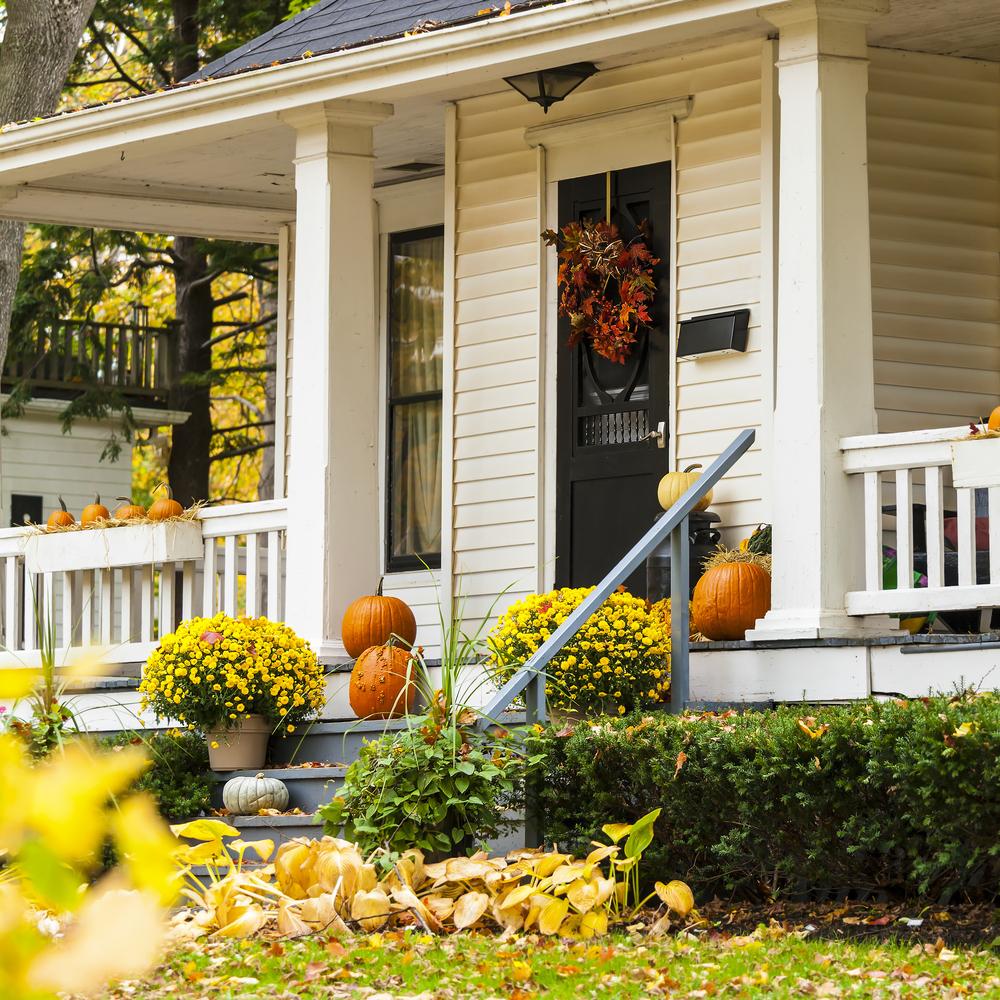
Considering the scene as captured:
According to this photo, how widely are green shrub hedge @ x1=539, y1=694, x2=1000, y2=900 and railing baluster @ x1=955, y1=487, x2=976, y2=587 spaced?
1.19 metres

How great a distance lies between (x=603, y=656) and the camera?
A: 6703mm

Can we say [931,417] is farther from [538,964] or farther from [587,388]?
[538,964]

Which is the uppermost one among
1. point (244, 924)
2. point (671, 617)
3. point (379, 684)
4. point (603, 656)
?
point (671, 617)

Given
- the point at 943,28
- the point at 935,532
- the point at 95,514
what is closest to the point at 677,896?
the point at 935,532

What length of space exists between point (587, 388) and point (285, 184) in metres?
2.81

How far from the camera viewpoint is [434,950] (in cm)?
500

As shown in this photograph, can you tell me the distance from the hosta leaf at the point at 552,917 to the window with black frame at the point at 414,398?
4.83 meters

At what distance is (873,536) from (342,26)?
14.3 ft

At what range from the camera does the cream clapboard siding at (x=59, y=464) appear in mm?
21203

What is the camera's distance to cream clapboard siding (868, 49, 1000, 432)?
8.35 metres

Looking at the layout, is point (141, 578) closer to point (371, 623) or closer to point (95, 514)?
point (95, 514)

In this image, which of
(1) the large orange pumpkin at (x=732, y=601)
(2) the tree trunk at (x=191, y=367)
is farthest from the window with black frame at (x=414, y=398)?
(2) the tree trunk at (x=191, y=367)

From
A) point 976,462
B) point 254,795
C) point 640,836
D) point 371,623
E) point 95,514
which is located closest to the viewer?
point 640,836

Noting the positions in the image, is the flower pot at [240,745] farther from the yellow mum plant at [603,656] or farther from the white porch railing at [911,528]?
the white porch railing at [911,528]
